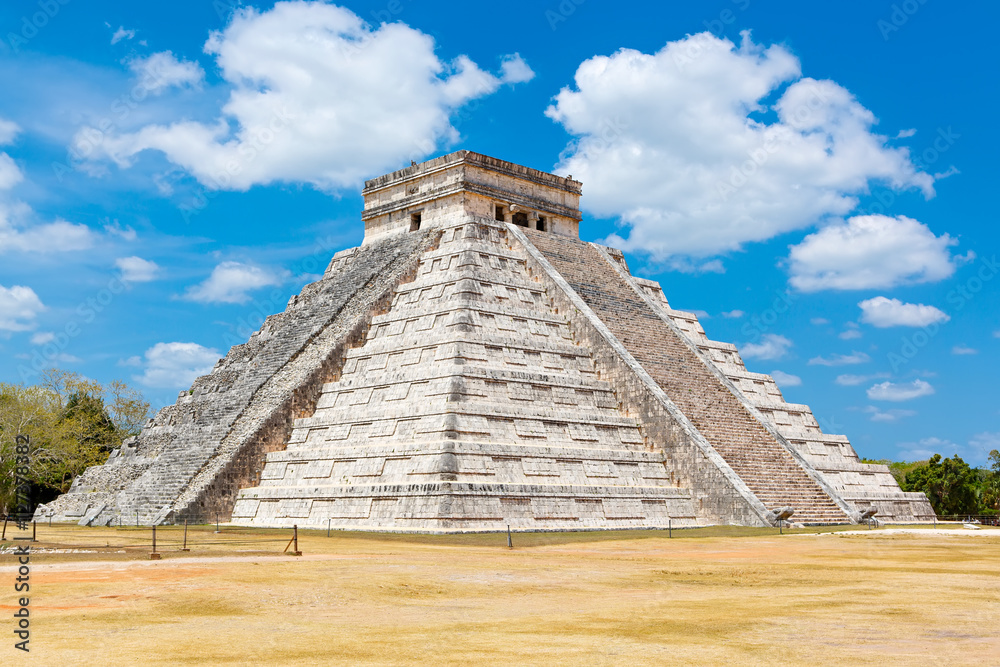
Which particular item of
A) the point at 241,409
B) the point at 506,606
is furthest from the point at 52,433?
the point at 506,606

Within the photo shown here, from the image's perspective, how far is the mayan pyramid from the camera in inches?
818

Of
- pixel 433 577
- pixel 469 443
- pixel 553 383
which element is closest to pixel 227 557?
pixel 433 577

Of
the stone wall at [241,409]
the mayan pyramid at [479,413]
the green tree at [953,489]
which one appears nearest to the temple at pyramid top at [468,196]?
the mayan pyramid at [479,413]

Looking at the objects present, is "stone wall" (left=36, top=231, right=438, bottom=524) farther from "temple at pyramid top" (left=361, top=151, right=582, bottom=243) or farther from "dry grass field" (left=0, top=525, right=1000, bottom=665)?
"dry grass field" (left=0, top=525, right=1000, bottom=665)

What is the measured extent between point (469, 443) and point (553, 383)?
3863mm

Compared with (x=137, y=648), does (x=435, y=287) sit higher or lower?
higher

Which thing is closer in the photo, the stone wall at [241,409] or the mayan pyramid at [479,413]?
the mayan pyramid at [479,413]

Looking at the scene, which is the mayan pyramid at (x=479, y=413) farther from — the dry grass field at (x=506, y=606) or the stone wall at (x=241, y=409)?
the dry grass field at (x=506, y=606)

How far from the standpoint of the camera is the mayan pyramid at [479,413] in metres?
20.8

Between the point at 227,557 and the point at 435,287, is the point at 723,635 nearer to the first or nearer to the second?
the point at 227,557

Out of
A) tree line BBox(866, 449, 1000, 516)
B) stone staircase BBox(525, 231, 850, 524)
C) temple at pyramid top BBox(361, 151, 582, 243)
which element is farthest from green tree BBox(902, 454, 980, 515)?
temple at pyramid top BBox(361, 151, 582, 243)

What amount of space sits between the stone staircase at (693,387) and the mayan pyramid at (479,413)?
7cm

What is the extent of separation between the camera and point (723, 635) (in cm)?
768

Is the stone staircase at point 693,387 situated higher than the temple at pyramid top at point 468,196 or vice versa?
the temple at pyramid top at point 468,196
